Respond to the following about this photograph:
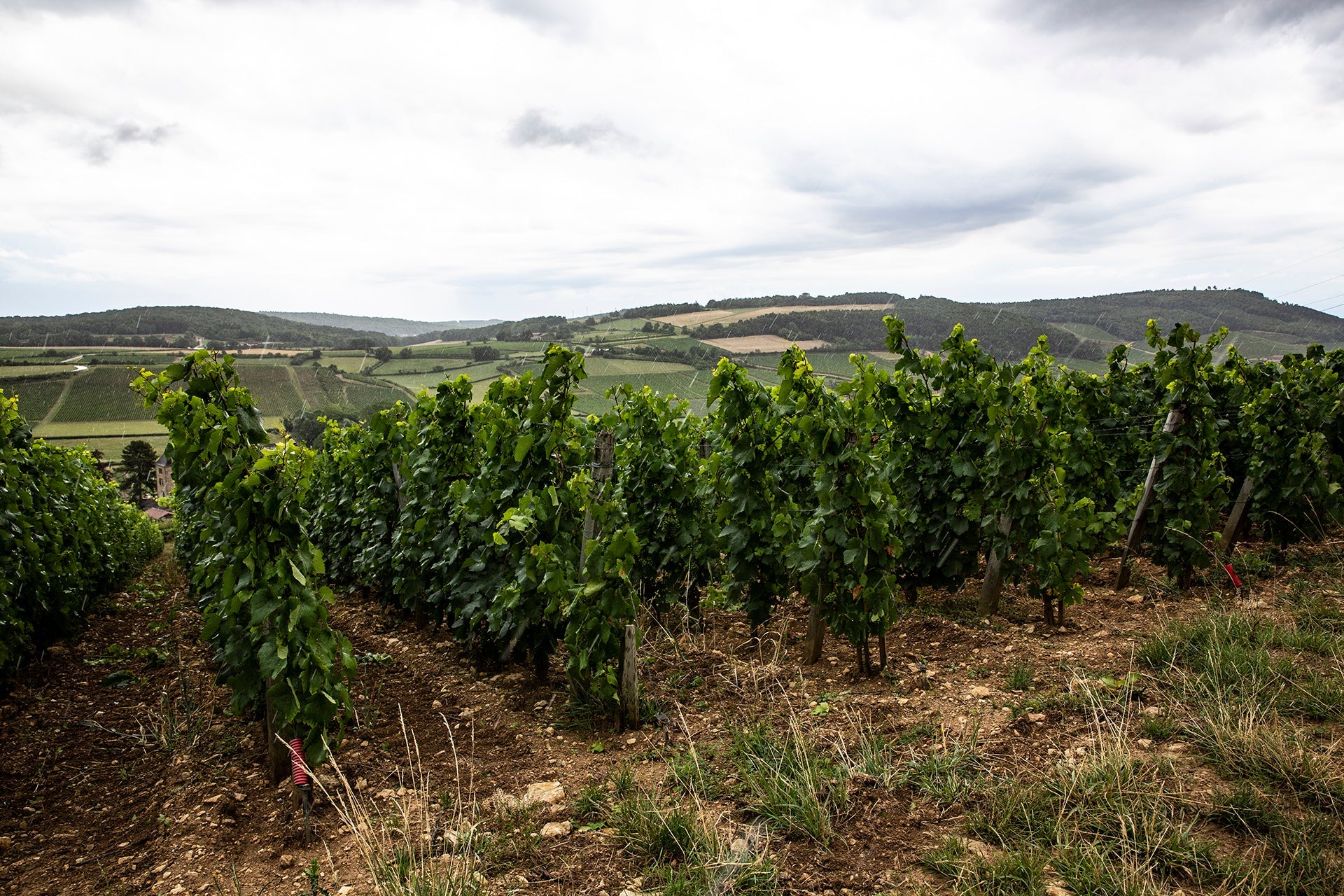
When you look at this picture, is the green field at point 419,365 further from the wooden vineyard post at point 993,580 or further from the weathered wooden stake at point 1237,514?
the weathered wooden stake at point 1237,514

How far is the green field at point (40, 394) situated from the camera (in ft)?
165

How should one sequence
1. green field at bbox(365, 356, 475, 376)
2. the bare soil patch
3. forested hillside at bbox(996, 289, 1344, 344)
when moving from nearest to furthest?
the bare soil patch → forested hillside at bbox(996, 289, 1344, 344) → green field at bbox(365, 356, 475, 376)

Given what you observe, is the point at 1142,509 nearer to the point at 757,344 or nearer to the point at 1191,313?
the point at 757,344

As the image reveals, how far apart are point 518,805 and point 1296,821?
146 inches

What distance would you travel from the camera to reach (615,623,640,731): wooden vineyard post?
4.57 metres

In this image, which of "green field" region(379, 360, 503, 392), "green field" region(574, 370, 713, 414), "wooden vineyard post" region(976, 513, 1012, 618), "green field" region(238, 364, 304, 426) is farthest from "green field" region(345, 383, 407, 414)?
"wooden vineyard post" region(976, 513, 1012, 618)

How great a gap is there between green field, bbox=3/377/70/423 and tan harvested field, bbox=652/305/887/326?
4797cm

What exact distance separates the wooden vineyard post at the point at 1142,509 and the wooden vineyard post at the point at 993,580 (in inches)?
65.4

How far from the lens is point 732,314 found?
42.1 metres

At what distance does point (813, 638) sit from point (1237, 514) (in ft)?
19.1

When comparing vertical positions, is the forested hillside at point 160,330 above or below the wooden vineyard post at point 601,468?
above

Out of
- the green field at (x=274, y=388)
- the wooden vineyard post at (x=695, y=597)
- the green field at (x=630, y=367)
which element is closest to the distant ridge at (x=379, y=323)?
the green field at (x=274, y=388)

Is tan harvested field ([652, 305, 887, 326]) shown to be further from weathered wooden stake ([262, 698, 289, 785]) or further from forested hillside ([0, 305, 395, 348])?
forested hillside ([0, 305, 395, 348])

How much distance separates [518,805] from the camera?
371 cm
